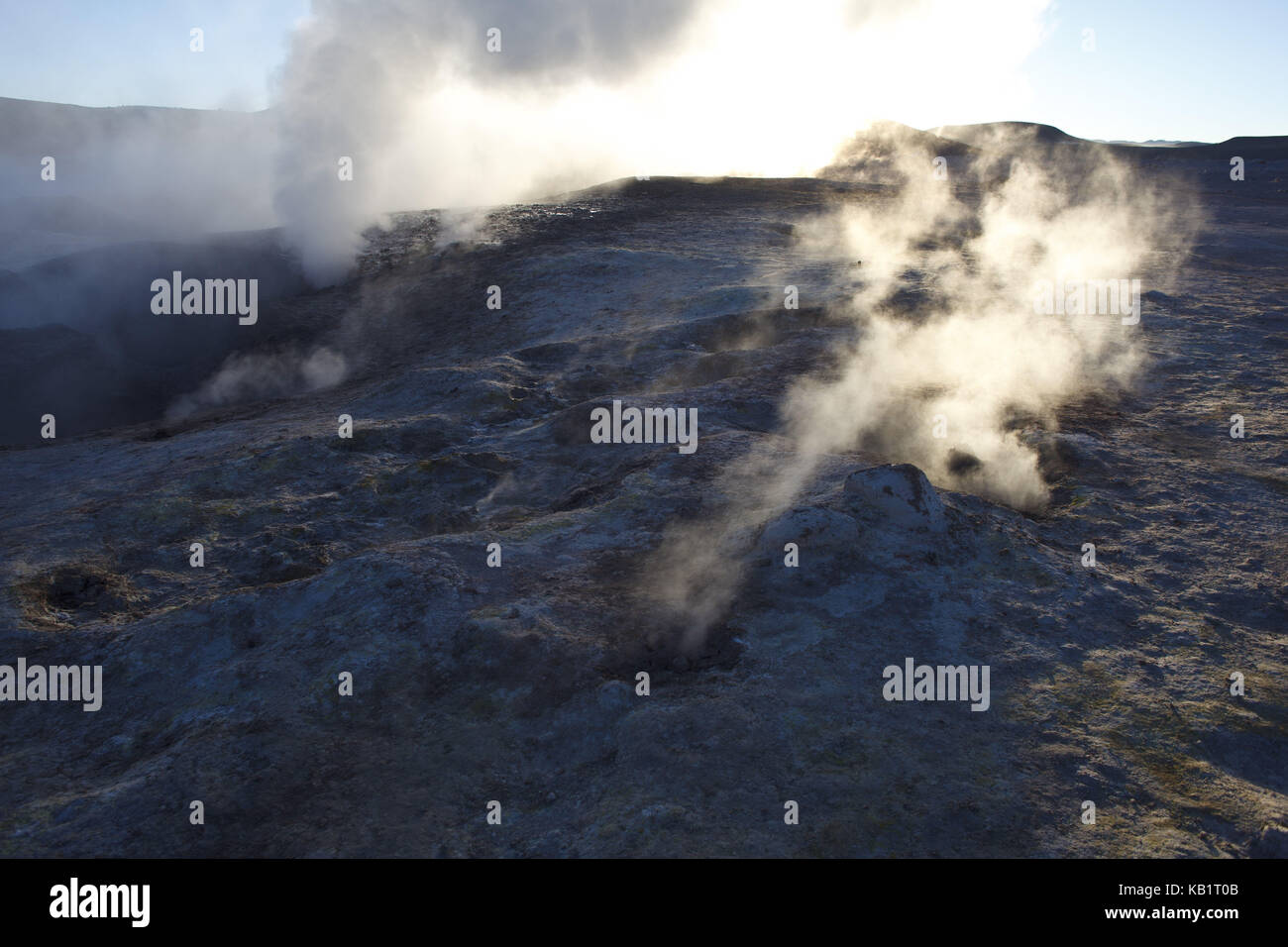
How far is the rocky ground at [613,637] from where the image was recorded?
421cm

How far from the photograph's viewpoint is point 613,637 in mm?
5422

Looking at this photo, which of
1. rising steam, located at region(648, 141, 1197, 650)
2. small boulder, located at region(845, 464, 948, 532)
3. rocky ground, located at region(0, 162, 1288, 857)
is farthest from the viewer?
rising steam, located at region(648, 141, 1197, 650)

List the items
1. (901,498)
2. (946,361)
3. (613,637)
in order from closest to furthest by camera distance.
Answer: (613,637)
(901,498)
(946,361)

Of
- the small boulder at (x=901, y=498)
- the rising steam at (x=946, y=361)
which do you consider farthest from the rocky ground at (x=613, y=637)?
the rising steam at (x=946, y=361)

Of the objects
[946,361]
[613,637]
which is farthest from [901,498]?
[946,361]

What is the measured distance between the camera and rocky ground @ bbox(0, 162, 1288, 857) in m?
4.21

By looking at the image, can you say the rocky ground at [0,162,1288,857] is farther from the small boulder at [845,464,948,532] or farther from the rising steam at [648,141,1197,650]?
the rising steam at [648,141,1197,650]

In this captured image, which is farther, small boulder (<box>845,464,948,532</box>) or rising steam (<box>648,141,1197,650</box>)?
rising steam (<box>648,141,1197,650</box>)

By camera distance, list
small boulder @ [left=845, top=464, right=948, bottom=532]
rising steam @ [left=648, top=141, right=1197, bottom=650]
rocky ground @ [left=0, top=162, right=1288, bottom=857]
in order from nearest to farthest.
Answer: rocky ground @ [left=0, top=162, right=1288, bottom=857] < small boulder @ [left=845, top=464, right=948, bottom=532] < rising steam @ [left=648, top=141, right=1197, bottom=650]

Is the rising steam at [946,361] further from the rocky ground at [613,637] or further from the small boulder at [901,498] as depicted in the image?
the small boulder at [901,498]

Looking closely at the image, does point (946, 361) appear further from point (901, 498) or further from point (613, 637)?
point (613, 637)

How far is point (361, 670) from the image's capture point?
16.9 feet

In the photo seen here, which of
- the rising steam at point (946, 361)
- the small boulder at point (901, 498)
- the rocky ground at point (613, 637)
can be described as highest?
the rising steam at point (946, 361)

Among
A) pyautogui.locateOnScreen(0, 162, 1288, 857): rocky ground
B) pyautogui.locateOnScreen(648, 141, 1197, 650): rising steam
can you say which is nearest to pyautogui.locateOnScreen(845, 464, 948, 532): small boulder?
pyautogui.locateOnScreen(0, 162, 1288, 857): rocky ground
